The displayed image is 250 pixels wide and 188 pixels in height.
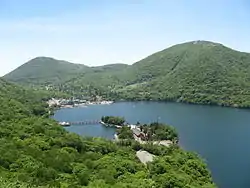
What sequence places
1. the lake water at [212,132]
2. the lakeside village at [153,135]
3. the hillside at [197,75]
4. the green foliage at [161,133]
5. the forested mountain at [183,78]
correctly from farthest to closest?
the forested mountain at [183,78], the hillside at [197,75], the green foliage at [161,133], the lakeside village at [153,135], the lake water at [212,132]

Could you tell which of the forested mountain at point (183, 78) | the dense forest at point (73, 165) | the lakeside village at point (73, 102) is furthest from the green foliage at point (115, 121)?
A: the forested mountain at point (183, 78)

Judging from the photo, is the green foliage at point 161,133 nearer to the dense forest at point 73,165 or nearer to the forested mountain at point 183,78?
the dense forest at point 73,165

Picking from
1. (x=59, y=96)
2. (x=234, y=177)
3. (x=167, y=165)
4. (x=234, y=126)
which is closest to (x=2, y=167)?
(x=167, y=165)

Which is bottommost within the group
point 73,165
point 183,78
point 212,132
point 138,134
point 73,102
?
point 73,102

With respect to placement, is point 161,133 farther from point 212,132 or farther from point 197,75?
point 197,75

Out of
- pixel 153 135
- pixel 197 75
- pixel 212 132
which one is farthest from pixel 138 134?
pixel 197 75
